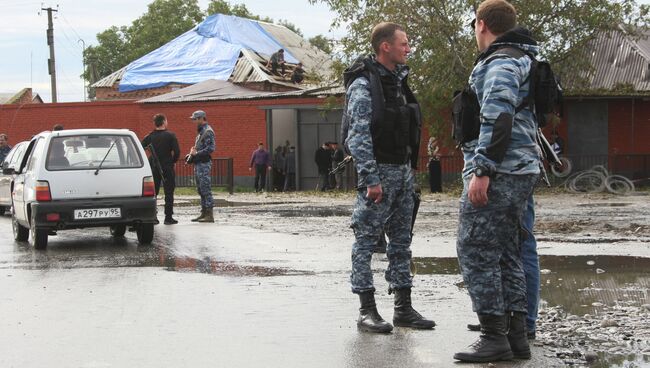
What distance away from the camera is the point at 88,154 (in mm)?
13875

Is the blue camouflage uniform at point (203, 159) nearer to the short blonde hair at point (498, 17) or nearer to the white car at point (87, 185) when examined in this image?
the white car at point (87, 185)

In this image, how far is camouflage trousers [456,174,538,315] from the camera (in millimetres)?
6125

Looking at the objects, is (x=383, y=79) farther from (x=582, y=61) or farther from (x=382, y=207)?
(x=582, y=61)

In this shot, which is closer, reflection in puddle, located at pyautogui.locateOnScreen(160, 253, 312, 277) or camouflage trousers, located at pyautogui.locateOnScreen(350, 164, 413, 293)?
camouflage trousers, located at pyautogui.locateOnScreen(350, 164, 413, 293)

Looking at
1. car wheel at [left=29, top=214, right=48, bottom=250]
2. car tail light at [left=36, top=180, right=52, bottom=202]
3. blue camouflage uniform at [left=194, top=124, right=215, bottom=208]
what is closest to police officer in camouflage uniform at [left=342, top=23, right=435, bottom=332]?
car tail light at [left=36, top=180, right=52, bottom=202]

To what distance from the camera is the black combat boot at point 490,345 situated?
19.8 ft

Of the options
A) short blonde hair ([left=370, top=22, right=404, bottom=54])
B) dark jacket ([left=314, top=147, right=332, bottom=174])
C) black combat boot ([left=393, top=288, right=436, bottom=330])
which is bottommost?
black combat boot ([left=393, top=288, right=436, bottom=330])

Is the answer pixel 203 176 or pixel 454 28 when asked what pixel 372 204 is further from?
pixel 454 28

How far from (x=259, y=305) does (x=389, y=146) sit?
1906 mm

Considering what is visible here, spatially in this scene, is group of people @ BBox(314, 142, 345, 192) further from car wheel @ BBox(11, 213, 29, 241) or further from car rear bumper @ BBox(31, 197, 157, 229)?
car rear bumper @ BBox(31, 197, 157, 229)

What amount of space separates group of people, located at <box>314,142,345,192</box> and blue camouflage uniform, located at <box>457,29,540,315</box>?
2702 cm

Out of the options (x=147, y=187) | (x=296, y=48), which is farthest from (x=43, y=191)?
(x=296, y=48)

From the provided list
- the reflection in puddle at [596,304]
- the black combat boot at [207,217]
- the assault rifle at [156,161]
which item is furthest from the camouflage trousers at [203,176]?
the reflection in puddle at [596,304]

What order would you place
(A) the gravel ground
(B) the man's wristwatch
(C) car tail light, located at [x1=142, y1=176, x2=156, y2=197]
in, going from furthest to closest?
(C) car tail light, located at [x1=142, y1=176, x2=156, y2=197], (A) the gravel ground, (B) the man's wristwatch
